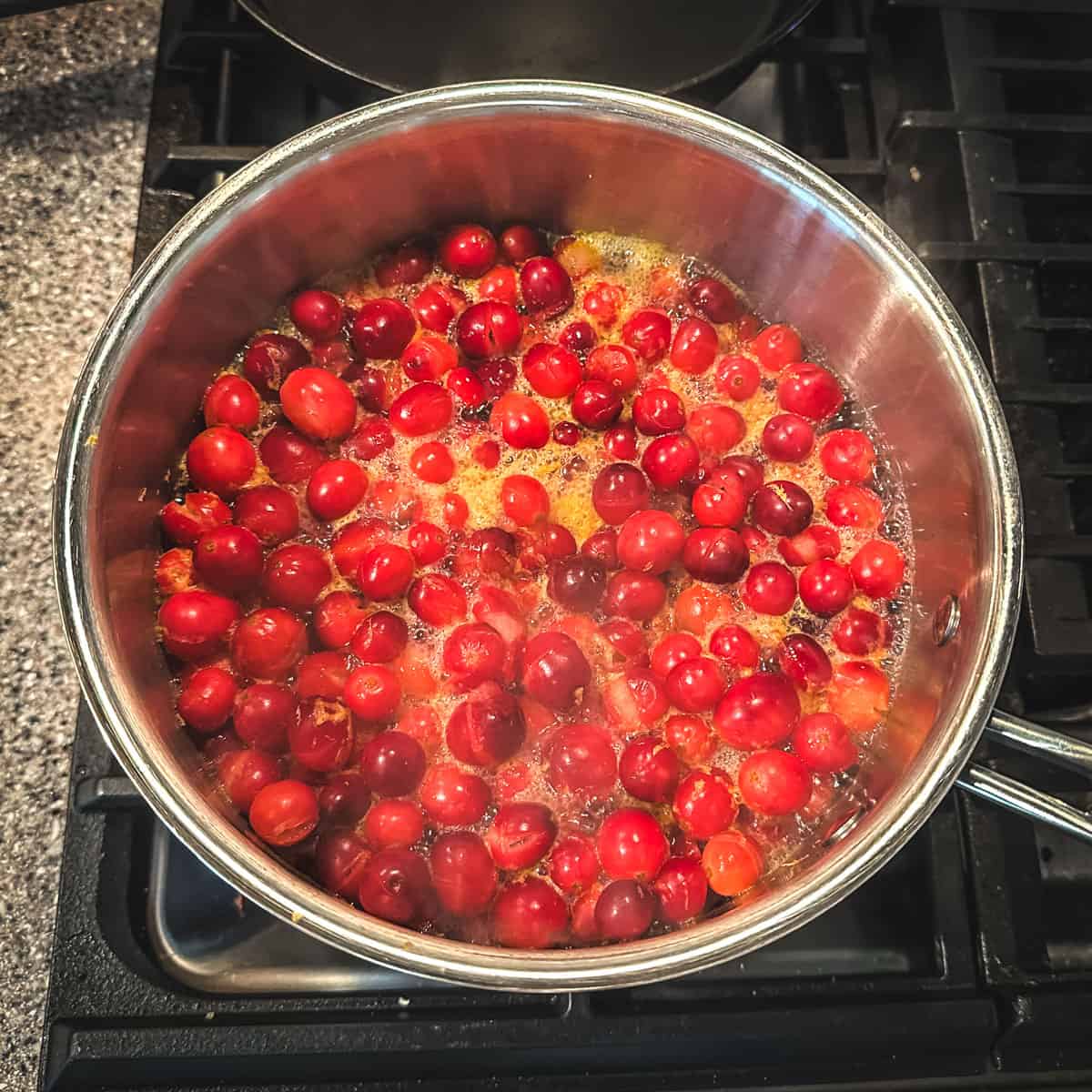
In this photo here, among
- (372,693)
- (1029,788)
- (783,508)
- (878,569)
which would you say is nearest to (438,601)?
(372,693)

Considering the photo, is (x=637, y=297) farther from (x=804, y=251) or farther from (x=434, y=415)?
(x=434, y=415)

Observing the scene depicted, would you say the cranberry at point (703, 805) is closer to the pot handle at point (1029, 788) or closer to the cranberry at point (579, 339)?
the pot handle at point (1029, 788)

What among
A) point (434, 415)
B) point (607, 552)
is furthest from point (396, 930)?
point (434, 415)

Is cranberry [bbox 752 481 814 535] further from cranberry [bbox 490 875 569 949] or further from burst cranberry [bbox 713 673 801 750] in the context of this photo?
cranberry [bbox 490 875 569 949]

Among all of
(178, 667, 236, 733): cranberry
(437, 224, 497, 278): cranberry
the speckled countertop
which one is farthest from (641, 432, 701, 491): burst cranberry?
the speckled countertop

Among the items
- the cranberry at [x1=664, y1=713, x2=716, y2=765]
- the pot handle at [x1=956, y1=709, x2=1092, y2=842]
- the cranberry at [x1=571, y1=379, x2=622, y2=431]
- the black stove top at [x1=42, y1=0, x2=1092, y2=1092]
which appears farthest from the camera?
the cranberry at [x1=571, y1=379, x2=622, y2=431]

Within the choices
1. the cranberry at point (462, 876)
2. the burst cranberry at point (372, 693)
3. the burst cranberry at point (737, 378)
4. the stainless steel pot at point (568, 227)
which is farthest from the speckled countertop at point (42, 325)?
the burst cranberry at point (737, 378)

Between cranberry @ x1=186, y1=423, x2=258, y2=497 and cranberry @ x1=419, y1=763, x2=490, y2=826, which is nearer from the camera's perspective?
cranberry @ x1=419, y1=763, x2=490, y2=826
